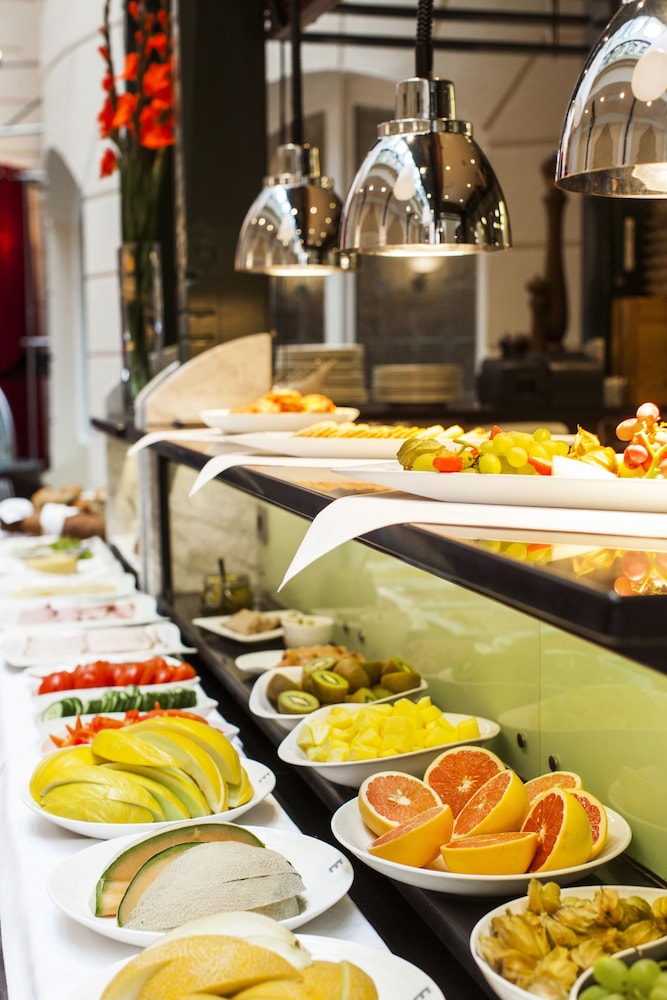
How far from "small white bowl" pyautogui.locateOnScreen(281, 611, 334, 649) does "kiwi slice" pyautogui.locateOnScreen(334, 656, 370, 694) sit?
0.53 meters

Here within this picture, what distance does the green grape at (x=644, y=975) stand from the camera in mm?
1264

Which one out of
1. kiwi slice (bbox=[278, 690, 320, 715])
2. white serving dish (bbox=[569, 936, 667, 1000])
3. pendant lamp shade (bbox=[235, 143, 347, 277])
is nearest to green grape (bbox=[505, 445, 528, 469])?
white serving dish (bbox=[569, 936, 667, 1000])

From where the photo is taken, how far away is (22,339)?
1311 cm

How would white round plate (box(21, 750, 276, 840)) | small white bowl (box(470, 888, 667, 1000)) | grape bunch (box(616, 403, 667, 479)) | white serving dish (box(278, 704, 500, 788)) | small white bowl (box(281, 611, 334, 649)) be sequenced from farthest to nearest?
small white bowl (box(281, 611, 334, 649)) < white serving dish (box(278, 704, 500, 788)) < white round plate (box(21, 750, 276, 840)) < grape bunch (box(616, 403, 667, 479)) < small white bowl (box(470, 888, 667, 1000))

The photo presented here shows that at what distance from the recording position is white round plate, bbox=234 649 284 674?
3.06 m

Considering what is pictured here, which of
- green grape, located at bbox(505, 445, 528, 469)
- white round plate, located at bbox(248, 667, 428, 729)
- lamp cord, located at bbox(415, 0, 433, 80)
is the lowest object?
white round plate, located at bbox(248, 667, 428, 729)

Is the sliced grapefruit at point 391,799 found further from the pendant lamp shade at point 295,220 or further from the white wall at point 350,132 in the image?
the white wall at point 350,132

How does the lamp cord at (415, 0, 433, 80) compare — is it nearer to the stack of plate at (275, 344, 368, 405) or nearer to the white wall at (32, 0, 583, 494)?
the stack of plate at (275, 344, 368, 405)

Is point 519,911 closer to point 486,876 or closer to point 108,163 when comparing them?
point 486,876

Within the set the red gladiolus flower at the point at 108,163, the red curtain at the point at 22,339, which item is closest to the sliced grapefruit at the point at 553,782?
the red gladiolus flower at the point at 108,163

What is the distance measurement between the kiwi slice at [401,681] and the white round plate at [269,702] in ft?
0.05

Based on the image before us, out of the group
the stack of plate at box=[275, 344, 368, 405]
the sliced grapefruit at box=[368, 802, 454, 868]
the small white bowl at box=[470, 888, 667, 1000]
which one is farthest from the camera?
the stack of plate at box=[275, 344, 368, 405]

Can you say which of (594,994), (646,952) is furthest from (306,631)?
(594,994)

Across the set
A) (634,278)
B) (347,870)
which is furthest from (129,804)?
(634,278)
